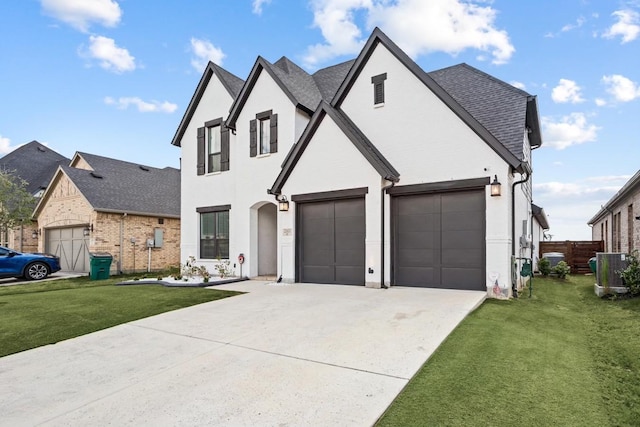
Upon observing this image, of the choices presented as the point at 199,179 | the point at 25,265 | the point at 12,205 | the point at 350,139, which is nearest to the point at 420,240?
the point at 350,139

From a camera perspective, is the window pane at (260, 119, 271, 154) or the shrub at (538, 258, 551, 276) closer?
the window pane at (260, 119, 271, 154)

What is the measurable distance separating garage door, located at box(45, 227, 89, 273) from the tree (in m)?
1.76

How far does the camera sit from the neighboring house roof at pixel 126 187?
57.7 feet

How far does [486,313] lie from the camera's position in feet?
21.8

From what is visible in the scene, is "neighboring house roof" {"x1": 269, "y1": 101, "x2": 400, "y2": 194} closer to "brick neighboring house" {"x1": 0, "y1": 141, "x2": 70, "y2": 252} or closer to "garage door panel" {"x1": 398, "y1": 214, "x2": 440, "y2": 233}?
"garage door panel" {"x1": 398, "y1": 214, "x2": 440, "y2": 233}

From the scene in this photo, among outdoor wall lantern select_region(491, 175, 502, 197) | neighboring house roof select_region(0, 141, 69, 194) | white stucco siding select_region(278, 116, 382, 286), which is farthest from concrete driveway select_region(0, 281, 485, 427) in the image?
neighboring house roof select_region(0, 141, 69, 194)

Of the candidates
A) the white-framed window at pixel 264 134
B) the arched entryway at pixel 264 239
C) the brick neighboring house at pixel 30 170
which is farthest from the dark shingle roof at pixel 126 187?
the white-framed window at pixel 264 134

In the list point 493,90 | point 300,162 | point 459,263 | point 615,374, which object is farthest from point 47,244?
point 615,374

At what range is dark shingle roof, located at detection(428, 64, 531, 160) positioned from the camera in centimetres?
902

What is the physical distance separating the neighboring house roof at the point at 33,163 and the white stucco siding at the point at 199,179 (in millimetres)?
15441

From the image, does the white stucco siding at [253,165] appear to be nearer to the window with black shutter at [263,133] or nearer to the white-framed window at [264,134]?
the window with black shutter at [263,133]

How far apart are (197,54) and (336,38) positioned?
6.12 meters

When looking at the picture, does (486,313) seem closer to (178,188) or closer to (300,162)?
(300,162)

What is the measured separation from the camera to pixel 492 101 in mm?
10336
